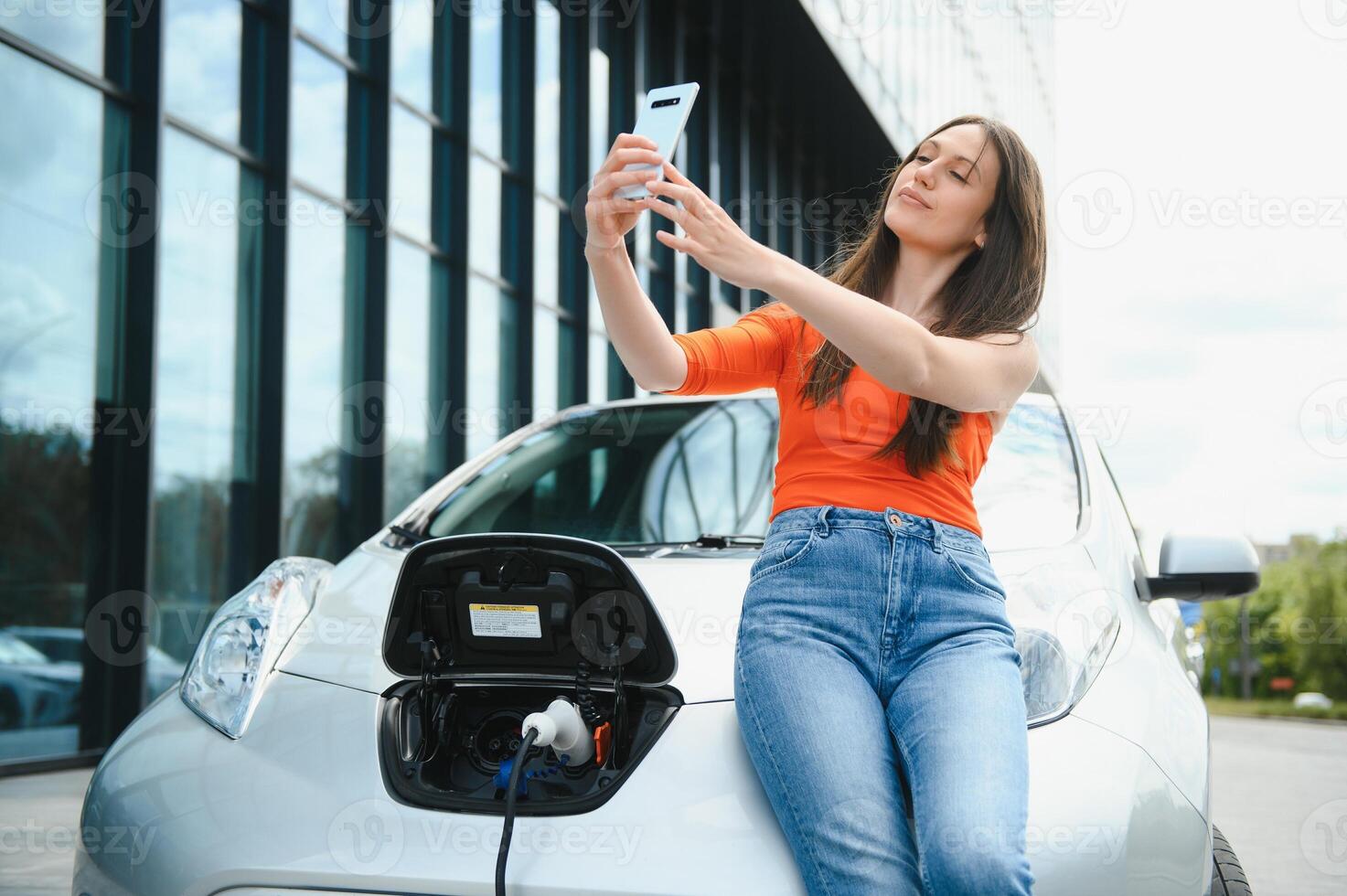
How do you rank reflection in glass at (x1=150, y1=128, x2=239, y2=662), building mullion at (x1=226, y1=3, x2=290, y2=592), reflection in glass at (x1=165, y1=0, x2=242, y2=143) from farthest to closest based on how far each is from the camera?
building mullion at (x1=226, y1=3, x2=290, y2=592), reflection in glass at (x1=165, y1=0, x2=242, y2=143), reflection in glass at (x1=150, y1=128, x2=239, y2=662)

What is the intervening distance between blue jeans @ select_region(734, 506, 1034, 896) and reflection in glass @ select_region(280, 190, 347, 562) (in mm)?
6308

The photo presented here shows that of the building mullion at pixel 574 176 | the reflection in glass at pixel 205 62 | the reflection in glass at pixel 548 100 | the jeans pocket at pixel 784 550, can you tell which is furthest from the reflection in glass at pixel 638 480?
the building mullion at pixel 574 176

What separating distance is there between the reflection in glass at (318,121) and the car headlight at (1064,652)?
6.80 metres

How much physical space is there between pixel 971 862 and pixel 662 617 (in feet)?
2.25

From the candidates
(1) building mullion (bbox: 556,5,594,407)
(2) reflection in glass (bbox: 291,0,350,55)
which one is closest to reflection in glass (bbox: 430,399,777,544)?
(2) reflection in glass (bbox: 291,0,350,55)

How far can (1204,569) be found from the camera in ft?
7.55

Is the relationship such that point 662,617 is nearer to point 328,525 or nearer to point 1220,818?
point 1220,818

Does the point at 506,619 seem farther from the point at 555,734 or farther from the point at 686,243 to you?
the point at 686,243

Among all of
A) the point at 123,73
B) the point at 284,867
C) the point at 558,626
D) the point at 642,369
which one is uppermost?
the point at 123,73

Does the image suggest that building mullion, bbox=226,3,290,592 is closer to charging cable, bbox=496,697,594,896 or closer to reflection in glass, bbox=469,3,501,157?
reflection in glass, bbox=469,3,501,157

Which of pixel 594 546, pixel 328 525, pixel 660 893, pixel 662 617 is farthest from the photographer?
pixel 328 525

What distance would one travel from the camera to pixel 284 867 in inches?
65.0

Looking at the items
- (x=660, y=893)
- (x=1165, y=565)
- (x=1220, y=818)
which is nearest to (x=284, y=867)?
(x=660, y=893)

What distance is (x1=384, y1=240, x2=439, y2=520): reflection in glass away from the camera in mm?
8867
